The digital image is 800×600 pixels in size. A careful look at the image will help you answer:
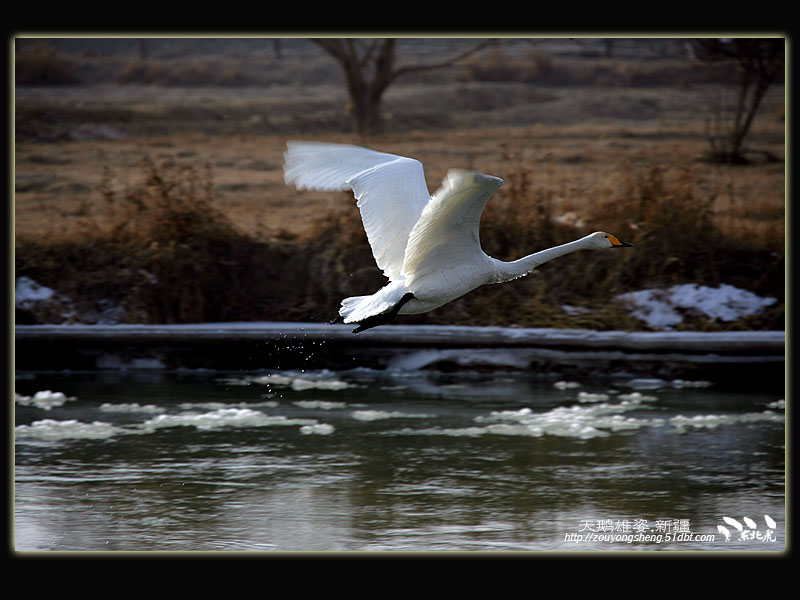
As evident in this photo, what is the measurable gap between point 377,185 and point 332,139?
3623 mm

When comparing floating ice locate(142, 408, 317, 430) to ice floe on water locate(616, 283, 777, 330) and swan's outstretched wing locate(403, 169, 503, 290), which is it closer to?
swan's outstretched wing locate(403, 169, 503, 290)

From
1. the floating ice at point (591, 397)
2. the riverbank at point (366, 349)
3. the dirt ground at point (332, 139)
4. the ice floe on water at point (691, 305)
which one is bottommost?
the floating ice at point (591, 397)

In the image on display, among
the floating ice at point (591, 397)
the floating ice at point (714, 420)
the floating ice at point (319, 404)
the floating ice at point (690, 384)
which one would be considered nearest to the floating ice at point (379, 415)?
the floating ice at point (319, 404)

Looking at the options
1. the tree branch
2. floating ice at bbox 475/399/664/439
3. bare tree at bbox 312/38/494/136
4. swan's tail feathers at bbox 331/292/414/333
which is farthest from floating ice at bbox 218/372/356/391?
the tree branch

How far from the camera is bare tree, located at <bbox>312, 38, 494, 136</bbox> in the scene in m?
7.61

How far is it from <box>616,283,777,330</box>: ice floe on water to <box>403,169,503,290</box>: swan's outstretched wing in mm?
3191

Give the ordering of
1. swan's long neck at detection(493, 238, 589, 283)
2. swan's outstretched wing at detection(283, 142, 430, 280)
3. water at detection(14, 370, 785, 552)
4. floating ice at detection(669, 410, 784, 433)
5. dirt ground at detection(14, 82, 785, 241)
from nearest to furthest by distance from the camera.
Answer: swan's long neck at detection(493, 238, 589, 283) < swan's outstretched wing at detection(283, 142, 430, 280) < water at detection(14, 370, 785, 552) < floating ice at detection(669, 410, 784, 433) < dirt ground at detection(14, 82, 785, 241)

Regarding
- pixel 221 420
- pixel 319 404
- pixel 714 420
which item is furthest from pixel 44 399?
pixel 714 420

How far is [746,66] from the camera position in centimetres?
673

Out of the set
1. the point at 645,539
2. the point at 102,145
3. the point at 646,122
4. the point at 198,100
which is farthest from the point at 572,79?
the point at 645,539

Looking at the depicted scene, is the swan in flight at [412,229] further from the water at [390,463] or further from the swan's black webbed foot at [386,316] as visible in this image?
the water at [390,463]

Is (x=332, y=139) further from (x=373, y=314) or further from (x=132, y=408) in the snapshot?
(x=373, y=314)

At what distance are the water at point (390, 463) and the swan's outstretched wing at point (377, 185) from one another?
3.44 ft

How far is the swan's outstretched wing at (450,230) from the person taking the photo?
3121 mm
